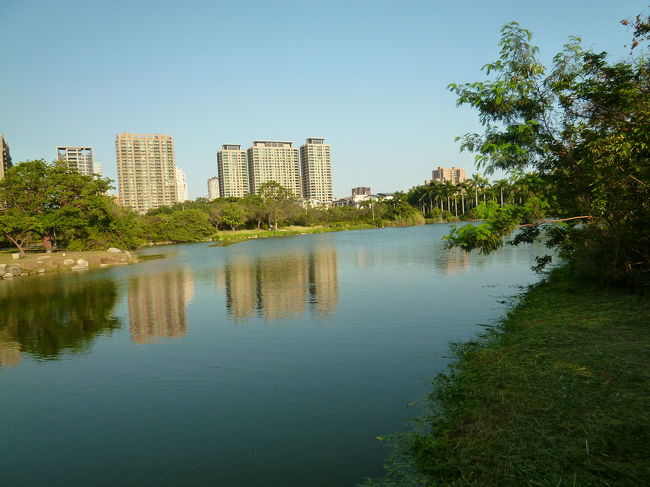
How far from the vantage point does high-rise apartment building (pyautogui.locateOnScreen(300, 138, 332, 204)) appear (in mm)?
170125

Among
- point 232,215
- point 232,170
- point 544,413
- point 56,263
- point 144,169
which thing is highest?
point 232,170

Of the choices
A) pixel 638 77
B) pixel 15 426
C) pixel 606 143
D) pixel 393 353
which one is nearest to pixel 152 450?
pixel 15 426

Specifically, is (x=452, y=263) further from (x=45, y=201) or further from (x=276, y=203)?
(x=276, y=203)

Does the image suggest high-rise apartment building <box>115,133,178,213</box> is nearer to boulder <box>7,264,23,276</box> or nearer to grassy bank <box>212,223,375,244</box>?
grassy bank <box>212,223,375,244</box>

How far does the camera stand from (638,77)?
430 inches

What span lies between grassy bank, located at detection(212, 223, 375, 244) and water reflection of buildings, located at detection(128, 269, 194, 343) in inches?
1709

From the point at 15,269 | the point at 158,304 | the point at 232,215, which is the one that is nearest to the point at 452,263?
the point at 158,304

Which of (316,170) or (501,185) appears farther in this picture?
(316,170)

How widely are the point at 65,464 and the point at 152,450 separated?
1.12m

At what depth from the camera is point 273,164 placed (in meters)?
157

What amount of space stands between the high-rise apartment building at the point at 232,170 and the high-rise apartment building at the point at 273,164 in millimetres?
3919

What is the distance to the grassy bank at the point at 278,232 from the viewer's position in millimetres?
72606

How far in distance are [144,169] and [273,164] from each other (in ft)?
140

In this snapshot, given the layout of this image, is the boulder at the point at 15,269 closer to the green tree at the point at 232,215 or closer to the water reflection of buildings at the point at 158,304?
the water reflection of buildings at the point at 158,304
